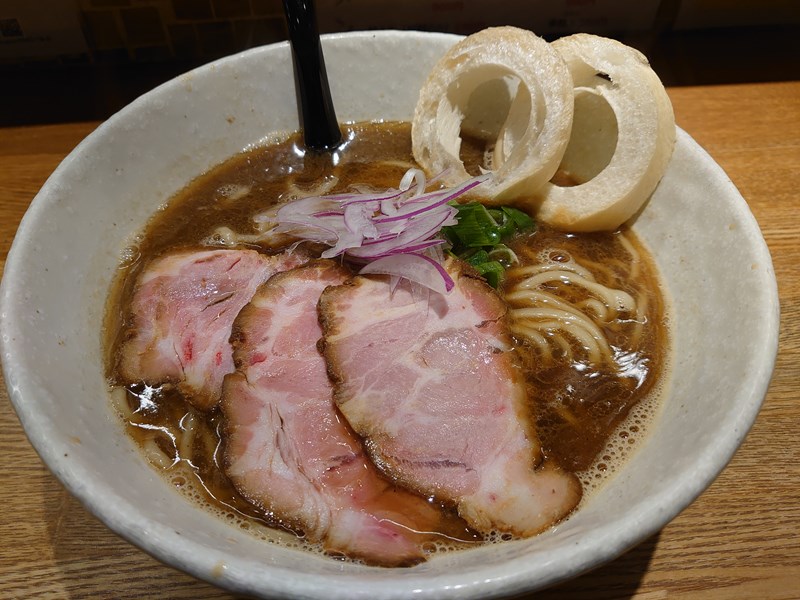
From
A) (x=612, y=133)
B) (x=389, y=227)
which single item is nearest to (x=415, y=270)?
(x=389, y=227)

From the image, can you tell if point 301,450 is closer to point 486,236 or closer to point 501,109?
point 486,236

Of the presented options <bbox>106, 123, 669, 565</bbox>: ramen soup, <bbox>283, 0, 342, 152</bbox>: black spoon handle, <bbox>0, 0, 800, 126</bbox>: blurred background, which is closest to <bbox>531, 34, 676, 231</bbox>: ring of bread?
<bbox>106, 123, 669, 565</bbox>: ramen soup

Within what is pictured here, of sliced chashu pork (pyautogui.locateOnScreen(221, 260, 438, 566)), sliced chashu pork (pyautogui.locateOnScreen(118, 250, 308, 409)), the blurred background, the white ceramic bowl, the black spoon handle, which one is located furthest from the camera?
the blurred background

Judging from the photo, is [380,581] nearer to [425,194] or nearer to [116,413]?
[116,413]

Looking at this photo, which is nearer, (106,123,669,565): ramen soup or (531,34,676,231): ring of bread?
(106,123,669,565): ramen soup

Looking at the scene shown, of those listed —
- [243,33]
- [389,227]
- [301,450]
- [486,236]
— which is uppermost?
[243,33]

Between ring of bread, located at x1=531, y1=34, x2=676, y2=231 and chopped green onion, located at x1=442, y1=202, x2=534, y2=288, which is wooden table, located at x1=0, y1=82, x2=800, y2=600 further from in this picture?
chopped green onion, located at x1=442, y1=202, x2=534, y2=288

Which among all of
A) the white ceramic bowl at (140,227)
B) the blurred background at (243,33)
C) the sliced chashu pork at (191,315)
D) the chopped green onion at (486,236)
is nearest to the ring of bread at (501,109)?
the chopped green onion at (486,236)
